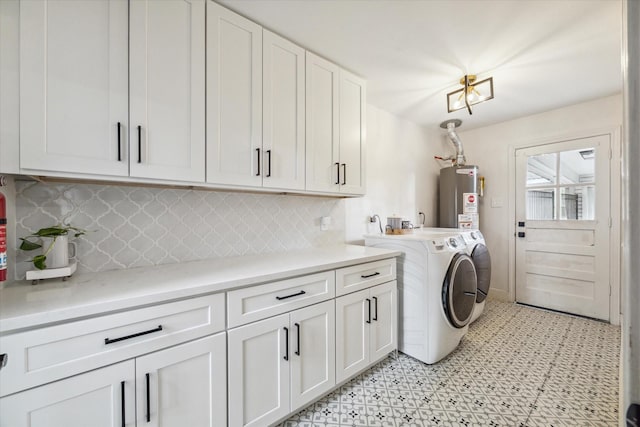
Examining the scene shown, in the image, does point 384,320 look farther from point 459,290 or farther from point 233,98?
point 233,98

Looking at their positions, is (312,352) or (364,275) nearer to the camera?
(312,352)

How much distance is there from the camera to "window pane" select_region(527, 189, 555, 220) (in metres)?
Result: 3.12

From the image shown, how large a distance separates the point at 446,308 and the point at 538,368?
0.83m

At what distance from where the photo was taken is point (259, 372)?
130 cm

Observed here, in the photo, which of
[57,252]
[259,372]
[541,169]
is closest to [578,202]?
[541,169]

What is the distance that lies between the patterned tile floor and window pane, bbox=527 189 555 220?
1.33 meters

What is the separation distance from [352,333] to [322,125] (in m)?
1.52

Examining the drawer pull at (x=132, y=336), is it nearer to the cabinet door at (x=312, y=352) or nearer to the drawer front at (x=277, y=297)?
the drawer front at (x=277, y=297)

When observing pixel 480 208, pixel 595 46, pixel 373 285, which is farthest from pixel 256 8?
pixel 480 208

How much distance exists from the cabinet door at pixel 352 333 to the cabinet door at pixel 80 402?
1.08 metres

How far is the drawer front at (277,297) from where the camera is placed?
1.23 metres

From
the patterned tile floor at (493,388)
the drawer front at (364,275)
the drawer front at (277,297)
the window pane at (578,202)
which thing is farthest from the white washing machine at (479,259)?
the drawer front at (277,297)

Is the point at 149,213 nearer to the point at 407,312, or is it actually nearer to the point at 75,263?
the point at 75,263

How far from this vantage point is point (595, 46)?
186cm
